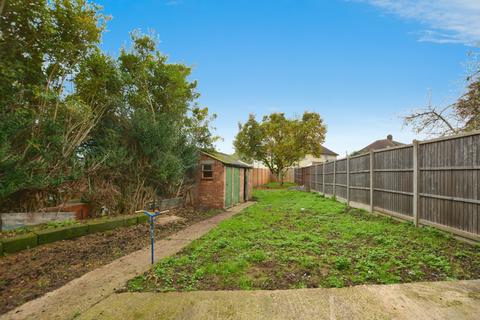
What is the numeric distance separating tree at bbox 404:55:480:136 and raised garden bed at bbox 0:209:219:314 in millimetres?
11605

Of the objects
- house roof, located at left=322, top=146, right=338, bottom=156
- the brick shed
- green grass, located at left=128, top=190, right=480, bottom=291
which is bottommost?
green grass, located at left=128, top=190, right=480, bottom=291

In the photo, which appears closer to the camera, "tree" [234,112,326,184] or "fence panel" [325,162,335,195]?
"fence panel" [325,162,335,195]

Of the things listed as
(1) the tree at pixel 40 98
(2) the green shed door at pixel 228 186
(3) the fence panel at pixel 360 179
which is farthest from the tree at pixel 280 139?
(1) the tree at pixel 40 98

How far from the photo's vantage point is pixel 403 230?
18.8 feet

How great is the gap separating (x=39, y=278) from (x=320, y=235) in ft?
17.0

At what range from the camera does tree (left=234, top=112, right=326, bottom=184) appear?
27734mm

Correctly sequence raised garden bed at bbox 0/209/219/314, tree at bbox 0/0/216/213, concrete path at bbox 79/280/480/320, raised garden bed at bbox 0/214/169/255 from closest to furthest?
1. concrete path at bbox 79/280/480/320
2. raised garden bed at bbox 0/209/219/314
3. raised garden bed at bbox 0/214/169/255
4. tree at bbox 0/0/216/213

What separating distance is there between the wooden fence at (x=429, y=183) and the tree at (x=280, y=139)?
18.3 m

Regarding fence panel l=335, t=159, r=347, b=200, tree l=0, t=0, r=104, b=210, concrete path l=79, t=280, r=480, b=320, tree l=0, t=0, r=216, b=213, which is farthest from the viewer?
fence panel l=335, t=159, r=347, b=200

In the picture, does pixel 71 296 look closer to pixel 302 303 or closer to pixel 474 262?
pixel 302 303

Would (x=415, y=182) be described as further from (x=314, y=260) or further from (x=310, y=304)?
(x=310, y=304)

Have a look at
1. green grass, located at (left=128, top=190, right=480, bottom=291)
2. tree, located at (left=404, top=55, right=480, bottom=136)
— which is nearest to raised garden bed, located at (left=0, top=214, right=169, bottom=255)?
green grass, located at (left=128, top=190, right=480, bottom=291)

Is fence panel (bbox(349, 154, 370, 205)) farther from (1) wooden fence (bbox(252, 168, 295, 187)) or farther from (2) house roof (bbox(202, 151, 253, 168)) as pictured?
(1) wooden fence (bbox(252, 168, 295, 187))

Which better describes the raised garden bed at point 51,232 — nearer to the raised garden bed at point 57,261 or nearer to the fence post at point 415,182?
the raised garden bed at point 57,261
